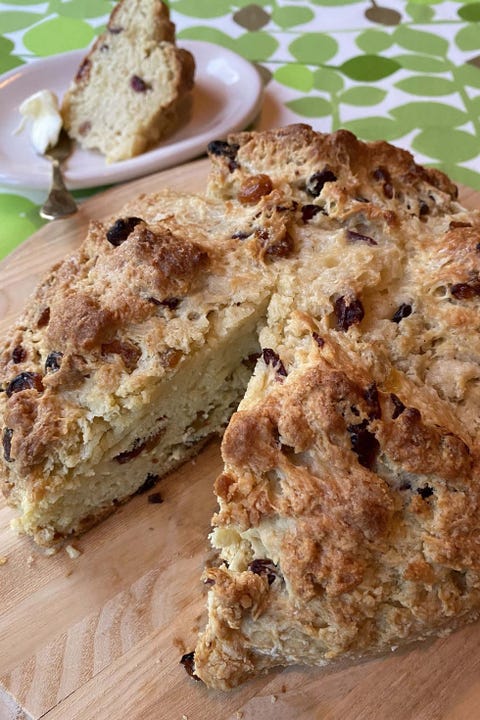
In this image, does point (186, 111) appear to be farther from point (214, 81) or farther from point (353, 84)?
point (353, 84)

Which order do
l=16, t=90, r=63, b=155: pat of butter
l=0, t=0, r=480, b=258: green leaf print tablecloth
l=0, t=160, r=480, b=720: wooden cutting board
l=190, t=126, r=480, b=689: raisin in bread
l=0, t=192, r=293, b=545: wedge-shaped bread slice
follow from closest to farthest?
l=190, t=126, r=480, b=689: raisin in bread
l=0, t=160, r=480, b=720: wooden cutting board
l=0, t=192, r=293, b=545: wedge-shaped bread slice
l=16, t=90, r=63, b=155: pat of butter
l=0, t=0, r=480, b=258: green leaf print tablecloth

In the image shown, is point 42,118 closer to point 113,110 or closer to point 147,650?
point 113,110

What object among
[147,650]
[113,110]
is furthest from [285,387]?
[113,110]

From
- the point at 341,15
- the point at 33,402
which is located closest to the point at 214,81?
the point at 341,15

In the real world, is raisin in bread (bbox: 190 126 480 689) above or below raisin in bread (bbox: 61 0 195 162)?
below

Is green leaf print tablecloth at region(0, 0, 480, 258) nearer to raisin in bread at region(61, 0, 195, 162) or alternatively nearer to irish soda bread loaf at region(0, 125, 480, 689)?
raisin in bread at region(61, 0, 195, 162)

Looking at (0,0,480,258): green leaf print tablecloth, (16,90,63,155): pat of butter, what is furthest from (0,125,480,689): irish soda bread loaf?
(0,0,480,258): green leaf print tablecloth
